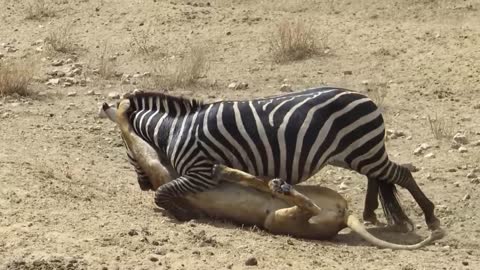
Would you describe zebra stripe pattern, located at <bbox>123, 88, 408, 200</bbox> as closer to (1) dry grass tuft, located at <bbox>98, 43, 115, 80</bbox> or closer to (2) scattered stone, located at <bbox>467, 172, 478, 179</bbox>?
(2) scattered stone, located at <bbox>467, 172, 478, 179</bbox>

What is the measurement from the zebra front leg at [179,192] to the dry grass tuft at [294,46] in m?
5.79

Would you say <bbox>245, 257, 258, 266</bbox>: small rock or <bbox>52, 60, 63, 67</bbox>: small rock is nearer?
<bbox>245, 257, 258, 266</bbox>: small rock

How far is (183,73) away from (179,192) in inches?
198

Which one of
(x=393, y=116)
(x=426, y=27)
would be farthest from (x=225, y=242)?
(x=426, y=27)

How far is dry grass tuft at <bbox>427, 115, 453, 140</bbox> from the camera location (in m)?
9.36

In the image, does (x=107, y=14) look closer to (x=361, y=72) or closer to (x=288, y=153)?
(x=361, y=72)

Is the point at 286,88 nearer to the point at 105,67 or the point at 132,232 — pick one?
the point at 105,67

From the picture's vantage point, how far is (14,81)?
1096 cm

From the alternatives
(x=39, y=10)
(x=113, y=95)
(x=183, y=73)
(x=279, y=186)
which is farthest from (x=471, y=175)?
(x=39, y=10)

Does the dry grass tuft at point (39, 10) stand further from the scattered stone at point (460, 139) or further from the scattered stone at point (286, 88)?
the scattered stone at point (460, 139)

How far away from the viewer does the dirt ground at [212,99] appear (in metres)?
5.88

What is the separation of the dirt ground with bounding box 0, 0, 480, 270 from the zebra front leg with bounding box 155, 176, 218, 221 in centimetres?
11

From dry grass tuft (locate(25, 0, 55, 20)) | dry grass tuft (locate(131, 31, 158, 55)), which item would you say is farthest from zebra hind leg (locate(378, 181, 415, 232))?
dry grass tuft (locate(25, 0, 55, 20))

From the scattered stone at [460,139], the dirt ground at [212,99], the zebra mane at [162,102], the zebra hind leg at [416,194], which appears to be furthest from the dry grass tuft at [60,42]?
the zebra hind leg at [416,194]
